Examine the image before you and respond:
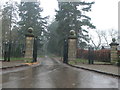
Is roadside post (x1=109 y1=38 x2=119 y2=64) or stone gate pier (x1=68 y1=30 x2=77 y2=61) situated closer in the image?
roadside post (x1=109 y1=38 x2=119 y2=64)

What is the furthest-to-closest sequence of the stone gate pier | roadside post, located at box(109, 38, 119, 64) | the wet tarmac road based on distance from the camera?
the stone gate pier
roadside post, located at box(109, 38, 119, 64)
the wet tarmac road

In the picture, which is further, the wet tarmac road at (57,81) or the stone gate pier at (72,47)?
the stone gate pier at (72,47)

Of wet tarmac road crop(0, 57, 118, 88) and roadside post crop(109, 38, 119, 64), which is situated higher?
roadside post crop(109, 38, 119, 64)

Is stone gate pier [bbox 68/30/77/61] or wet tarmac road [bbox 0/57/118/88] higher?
stone gate pier [bbox 68/30/77/61]

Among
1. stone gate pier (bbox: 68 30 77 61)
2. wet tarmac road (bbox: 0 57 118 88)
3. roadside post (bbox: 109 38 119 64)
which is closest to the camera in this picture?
wet tarmac road (bbox: 0 57 118 88)

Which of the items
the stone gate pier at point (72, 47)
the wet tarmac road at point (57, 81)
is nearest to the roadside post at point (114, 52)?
the stone gate pier at point (72, 47)

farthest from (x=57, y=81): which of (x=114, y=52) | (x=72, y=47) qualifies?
(x=114, y=52)

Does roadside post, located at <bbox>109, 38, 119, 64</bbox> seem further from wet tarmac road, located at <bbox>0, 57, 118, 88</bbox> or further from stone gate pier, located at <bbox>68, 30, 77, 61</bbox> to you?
wet tarmac road, located at <bbox>0, 57, 118, 88</bbox>

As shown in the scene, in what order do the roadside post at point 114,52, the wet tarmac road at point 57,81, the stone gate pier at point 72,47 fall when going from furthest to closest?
the stone gate pier at point 72,47 < the roadside post at point 114,52 < the wet tarmac road at point 57,81

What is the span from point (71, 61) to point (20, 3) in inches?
1242

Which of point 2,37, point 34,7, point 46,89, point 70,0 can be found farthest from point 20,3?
point 46,89

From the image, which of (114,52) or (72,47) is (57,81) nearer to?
(72,47)

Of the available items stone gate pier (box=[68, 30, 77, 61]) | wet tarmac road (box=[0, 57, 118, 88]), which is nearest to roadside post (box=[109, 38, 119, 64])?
stone gate pier (box=[68, 30, 77, 61])

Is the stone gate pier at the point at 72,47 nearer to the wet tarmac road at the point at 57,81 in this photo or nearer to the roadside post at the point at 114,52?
the roadside post at the point at 114,52
